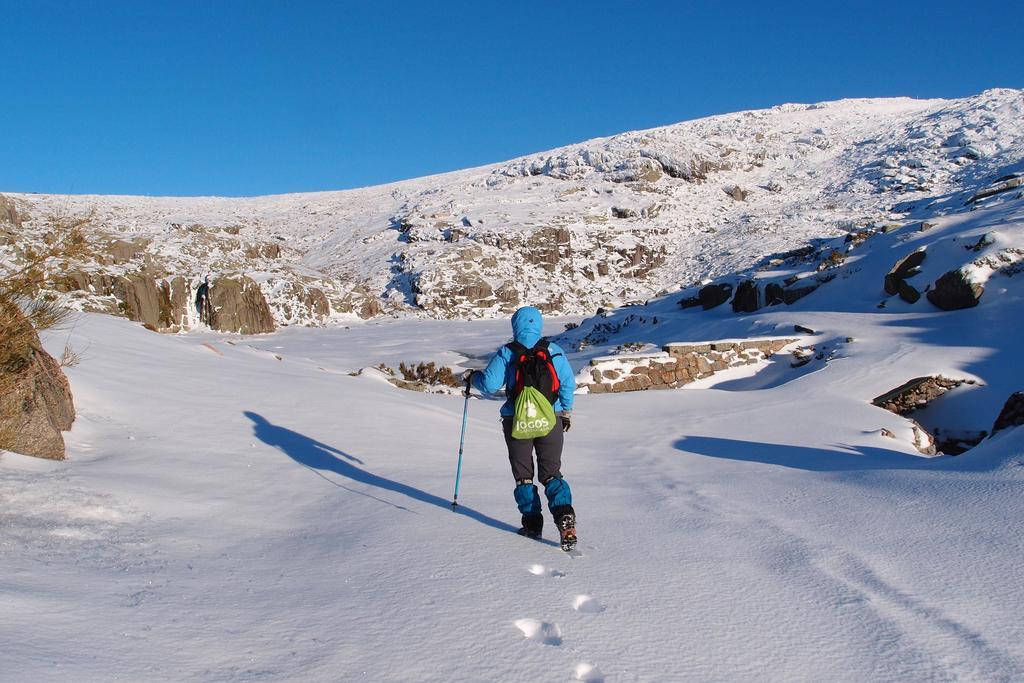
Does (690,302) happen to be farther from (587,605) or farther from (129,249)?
(129,249)

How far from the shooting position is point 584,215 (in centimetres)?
4891

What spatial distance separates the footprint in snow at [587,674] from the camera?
2.45 meters

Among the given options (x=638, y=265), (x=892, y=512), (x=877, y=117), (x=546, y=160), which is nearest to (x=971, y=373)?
(x=892, y=512)

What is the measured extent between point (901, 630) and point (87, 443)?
6.09 metres

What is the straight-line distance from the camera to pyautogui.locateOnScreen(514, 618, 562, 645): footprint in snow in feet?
9.04

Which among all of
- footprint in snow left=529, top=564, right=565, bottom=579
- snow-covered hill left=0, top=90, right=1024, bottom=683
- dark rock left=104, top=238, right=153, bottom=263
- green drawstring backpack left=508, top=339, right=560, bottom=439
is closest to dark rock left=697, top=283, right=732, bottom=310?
snow-covered hill left=0, top=90, right=1024, bottom=683

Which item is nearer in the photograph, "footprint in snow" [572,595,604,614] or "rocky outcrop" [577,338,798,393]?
"footprint in snow" [572,595,604,614]

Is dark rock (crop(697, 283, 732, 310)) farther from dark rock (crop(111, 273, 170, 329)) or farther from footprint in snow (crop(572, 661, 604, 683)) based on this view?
footprint in snow (crop(572, 661, 604, 683))

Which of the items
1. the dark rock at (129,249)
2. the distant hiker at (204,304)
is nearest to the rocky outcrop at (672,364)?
the distant hiker at (204,304)

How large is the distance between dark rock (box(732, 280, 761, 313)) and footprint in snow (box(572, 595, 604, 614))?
2078cm

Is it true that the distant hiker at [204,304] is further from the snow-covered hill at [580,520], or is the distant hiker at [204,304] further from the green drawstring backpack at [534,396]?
the green drawstring backpack at [534,396]

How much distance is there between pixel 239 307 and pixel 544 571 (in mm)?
28670

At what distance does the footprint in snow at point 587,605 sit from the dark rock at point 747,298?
68.2ft

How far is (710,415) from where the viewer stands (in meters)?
11.3
